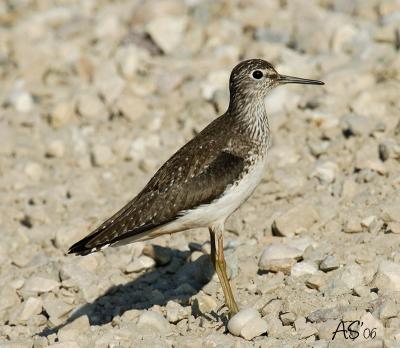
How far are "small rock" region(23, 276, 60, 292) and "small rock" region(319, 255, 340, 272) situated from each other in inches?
121

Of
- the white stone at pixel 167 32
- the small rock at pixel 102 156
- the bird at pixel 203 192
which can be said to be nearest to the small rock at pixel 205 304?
the bird at pixel 203 192

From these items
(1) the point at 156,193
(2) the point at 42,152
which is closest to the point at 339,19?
(2) the point at 42,152

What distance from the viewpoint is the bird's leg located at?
8242 millimetres

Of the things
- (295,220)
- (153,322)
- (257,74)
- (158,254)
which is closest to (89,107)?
(158,254)

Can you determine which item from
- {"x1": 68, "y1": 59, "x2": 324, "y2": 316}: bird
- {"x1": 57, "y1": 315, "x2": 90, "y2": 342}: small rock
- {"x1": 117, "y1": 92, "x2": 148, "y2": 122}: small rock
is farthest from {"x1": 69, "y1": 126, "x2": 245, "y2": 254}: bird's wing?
{"x1": 117, "y1": 92, "x2": 148, "y2": 122}: small rock

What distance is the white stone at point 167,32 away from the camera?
14.5 meters

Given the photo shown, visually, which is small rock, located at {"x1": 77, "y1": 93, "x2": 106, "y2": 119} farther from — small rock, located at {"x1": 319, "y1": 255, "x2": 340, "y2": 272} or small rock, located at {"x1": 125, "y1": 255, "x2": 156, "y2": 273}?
small rock, located at {"x1": 319, "y1": 255, "x2": 340, "y2": 272}

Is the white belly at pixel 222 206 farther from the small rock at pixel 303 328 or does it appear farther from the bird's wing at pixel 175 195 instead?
the small rock at pixel 303 328

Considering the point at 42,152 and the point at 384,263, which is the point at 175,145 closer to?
the point at 42,152

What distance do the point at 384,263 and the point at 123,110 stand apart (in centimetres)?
594

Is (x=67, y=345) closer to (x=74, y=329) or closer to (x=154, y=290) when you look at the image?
(x=74, y=329)

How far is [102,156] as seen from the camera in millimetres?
12086

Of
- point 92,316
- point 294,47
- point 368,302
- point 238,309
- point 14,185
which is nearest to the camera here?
point 368,302

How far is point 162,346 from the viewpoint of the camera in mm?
7773
